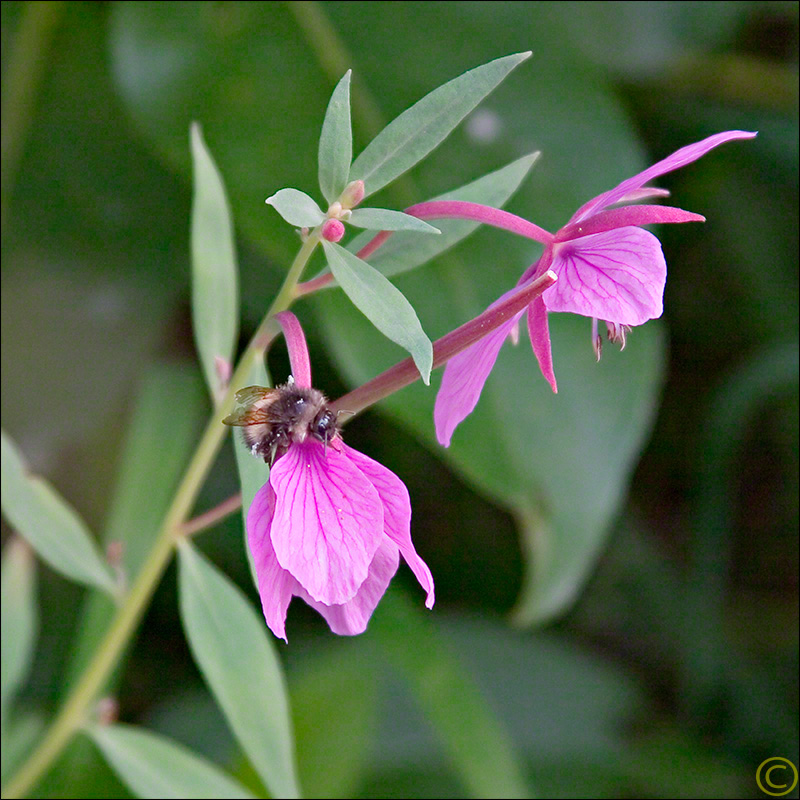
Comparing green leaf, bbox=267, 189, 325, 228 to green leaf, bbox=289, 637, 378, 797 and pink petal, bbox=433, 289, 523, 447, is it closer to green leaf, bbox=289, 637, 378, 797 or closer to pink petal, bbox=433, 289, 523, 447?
pink petal, bbox=433, 289, 523, 447

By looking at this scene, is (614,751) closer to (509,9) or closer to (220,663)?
(220,663)

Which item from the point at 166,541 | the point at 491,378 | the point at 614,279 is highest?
the point at 614,279

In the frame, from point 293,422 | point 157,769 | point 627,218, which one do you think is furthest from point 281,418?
point 157,769

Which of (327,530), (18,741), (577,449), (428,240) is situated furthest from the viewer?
(577,449)

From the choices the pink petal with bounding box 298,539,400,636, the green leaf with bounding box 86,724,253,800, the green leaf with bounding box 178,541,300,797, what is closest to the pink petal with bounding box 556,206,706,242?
the pink petal with bounding box 298,539,400,636

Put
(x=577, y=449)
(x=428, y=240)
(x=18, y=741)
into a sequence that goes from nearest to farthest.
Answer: (x=428, y=240), (x=18, y=741), (x=577, y=449)

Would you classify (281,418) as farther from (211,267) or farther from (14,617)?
(14,617)

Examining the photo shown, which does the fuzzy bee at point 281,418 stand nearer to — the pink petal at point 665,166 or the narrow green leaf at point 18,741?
the pink petal at point 665,166

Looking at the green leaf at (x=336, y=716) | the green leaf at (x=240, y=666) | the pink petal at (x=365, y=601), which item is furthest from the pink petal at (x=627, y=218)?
the green leaf at (x=336, y=716)
